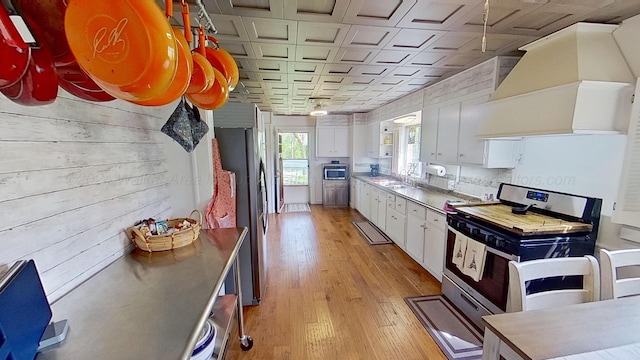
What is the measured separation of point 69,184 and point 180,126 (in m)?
0.56

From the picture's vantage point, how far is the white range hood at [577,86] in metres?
1.66

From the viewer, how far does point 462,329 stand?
2.19m

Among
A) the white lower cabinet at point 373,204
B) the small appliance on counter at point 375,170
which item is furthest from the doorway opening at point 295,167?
the white lower cabinet at point 373,204

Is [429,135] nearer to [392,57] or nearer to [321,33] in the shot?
[392,57]

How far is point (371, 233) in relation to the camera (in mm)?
4578

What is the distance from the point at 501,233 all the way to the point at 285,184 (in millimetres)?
5380

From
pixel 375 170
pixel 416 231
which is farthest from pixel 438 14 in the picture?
pixel 375 170

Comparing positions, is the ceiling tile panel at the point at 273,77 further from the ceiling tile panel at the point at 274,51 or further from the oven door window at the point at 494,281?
the oven door window at the point at 494,281

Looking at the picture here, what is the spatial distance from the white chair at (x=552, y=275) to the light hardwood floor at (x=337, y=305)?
1.01 metres

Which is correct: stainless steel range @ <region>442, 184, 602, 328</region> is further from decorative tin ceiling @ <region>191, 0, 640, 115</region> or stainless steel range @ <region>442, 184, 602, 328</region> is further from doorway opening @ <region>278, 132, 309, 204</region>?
doorway opening @ <region>278, 132, 309, 204</region>

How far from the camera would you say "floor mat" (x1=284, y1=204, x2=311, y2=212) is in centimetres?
618

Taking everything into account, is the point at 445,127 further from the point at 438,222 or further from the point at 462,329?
the point at 462,329

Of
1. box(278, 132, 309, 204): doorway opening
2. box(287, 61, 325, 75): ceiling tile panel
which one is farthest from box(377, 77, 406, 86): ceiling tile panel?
box(278, 132, 309, 204): doorway opening

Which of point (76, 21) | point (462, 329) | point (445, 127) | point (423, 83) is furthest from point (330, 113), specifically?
point (76, 21)
